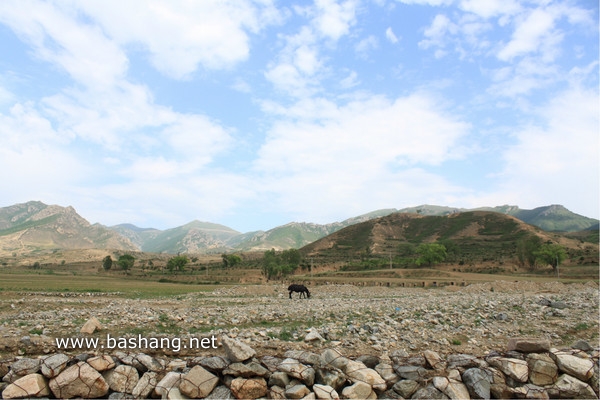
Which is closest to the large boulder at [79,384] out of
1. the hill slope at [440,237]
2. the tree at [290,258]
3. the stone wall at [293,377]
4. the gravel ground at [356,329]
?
the stone wall at [293,377]

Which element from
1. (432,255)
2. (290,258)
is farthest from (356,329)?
(290,258)

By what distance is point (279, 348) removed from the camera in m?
9.24

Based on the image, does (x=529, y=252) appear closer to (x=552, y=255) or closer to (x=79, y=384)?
(x=552, y=255)

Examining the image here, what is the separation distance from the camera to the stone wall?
24.7ft

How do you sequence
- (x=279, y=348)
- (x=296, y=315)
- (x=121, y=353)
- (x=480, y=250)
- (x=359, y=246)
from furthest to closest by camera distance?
(x=359, y=246), (x=480, y=250), (x=296, y=315), (x=279, y=348), (x=121, y=353)

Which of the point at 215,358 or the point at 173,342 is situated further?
the point at 173,342

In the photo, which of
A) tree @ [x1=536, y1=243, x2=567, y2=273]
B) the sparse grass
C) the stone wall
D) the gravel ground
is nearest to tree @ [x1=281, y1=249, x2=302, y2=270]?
tree @ [x1=536, y1=243, x2=567, y2=273]

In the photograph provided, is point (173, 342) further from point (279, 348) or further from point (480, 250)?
point (480, 250)

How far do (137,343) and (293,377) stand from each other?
470 cm

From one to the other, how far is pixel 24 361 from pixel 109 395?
7.00 ft

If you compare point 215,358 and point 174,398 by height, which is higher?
point 215,358

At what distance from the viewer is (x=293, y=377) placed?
7.79 m

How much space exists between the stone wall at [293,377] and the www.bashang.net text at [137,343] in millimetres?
931

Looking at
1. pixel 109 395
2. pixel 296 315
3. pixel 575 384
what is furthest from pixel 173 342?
pixel 575 384
